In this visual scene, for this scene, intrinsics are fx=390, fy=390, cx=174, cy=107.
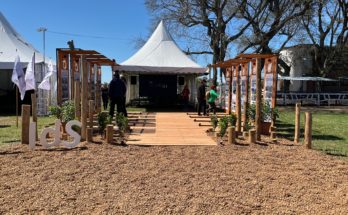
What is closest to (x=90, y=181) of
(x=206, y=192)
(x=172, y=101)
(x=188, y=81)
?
(x=206, y=192)

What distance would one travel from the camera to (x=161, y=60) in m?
19.3

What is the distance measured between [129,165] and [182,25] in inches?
903

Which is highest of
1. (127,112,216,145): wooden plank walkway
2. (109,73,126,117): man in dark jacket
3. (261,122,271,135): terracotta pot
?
(109,73,126,117): man in dark jacket

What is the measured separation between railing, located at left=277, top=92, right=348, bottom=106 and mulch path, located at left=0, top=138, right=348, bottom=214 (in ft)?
77.8

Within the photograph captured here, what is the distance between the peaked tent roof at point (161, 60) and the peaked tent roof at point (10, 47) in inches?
167

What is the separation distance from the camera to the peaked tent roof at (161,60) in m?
18.6

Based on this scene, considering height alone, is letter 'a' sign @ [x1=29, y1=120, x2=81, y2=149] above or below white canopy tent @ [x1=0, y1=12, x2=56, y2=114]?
below

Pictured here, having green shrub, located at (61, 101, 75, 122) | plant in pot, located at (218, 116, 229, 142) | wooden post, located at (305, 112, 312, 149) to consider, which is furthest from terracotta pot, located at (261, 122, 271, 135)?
green shrub, located at (61, 101, 75, 122)

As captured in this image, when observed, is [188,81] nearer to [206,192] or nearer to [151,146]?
[151,146]

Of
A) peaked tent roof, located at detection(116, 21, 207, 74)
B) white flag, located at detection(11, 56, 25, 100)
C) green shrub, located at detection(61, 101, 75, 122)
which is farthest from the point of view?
peaked tent roof, located at detection(116, 21, 207, 74)

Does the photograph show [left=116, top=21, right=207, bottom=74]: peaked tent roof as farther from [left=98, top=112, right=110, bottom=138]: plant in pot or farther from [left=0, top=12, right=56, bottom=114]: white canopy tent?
[left=98, top=112, right=110, bottom=138]: plant in pot

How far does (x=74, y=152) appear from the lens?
7.48 meters

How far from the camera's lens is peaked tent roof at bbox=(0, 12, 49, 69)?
17.1 meters

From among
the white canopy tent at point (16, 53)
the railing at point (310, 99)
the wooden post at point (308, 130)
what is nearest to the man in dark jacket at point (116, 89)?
the wooden post at point (308, 130)
